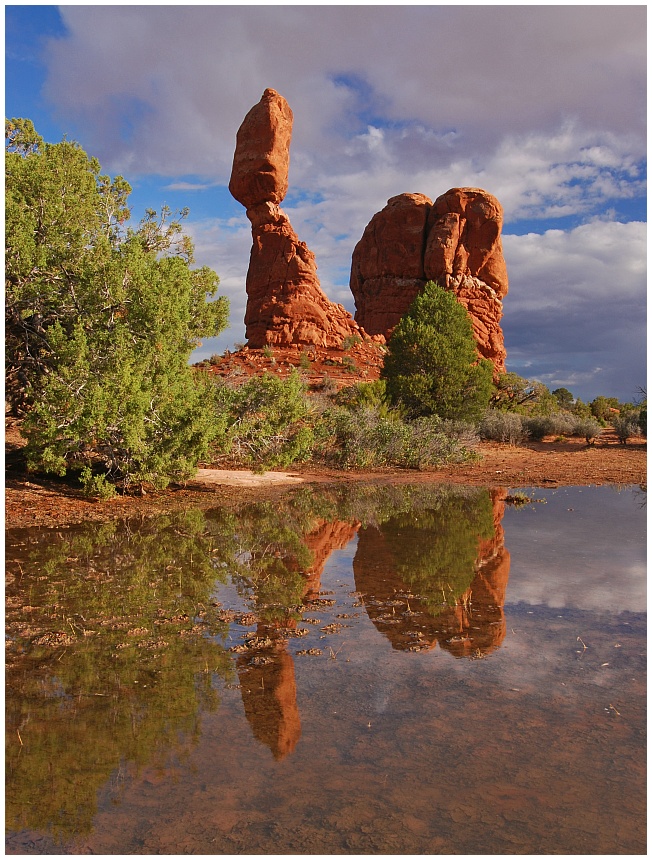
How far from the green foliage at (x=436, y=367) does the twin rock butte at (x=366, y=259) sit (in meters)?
19.8

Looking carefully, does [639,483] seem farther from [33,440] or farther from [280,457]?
[33,440]

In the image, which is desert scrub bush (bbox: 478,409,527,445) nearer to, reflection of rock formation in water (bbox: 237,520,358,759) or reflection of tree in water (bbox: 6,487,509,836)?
reflection of tree in water (bbox: 6,487,509,836)

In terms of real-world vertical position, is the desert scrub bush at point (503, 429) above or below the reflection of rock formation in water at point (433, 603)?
above

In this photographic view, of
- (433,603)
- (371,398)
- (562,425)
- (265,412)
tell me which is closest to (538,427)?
(562,425)

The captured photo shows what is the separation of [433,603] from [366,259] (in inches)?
2420

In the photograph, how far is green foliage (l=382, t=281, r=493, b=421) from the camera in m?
28.5

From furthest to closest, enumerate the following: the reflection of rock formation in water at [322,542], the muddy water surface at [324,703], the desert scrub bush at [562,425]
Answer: the desert scrub bush at [562,425] → the reflection of rock formation in water at [322,542] → the muddy water surface at [324,703]

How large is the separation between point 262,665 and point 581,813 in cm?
278

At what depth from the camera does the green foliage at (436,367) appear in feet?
93.7

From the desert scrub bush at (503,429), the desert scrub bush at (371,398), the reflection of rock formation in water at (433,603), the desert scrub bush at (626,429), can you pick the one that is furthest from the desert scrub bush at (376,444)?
the reflection of rock formation in water at (433,603)

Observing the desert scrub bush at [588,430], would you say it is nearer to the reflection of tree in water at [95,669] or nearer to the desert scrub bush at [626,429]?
the desert scrub bush at [626,429]

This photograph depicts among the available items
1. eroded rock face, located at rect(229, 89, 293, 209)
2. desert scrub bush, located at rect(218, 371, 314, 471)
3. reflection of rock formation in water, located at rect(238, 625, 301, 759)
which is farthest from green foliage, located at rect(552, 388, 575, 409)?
reflection of rock formation in water, located at rect(238, 625, 301, 759)

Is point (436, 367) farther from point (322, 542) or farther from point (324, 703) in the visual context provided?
point (324, 703)

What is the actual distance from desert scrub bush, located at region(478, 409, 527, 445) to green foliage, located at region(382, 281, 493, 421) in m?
2.24
